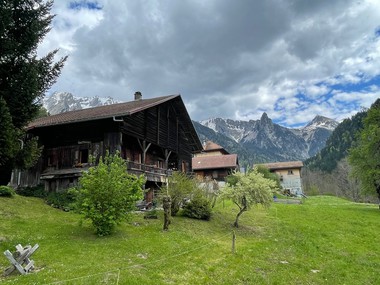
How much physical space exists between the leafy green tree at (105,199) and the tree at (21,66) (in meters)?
3.48

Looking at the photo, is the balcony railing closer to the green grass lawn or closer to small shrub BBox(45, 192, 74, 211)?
small shrub BBox(45, 192, 74, 211)

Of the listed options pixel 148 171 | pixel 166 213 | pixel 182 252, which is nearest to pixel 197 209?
pixel 166 213

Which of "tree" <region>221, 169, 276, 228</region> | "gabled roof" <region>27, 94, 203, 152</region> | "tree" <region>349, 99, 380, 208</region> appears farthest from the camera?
"tree" <region>349, 99, 380, 208</region>

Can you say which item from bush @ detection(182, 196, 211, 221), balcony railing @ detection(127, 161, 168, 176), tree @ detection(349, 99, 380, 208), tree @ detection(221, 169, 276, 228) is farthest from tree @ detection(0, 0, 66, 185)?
tree @ detection(349, 99, 380, 208)

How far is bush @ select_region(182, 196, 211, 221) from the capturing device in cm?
2273

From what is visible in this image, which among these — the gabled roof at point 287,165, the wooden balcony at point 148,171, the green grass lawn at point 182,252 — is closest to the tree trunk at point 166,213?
the green grass lawn at point 182,252

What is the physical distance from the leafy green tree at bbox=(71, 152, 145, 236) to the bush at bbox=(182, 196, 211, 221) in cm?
761

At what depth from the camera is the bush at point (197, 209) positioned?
74.6 ft

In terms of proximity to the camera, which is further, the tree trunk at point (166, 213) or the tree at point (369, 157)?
the tree at point (369, 157)

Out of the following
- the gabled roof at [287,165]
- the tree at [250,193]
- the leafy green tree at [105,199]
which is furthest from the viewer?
the gabled roof at [287,165]

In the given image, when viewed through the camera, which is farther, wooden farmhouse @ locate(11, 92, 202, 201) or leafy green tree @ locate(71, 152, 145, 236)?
wooden farmhouse @ locate(11, 92, 202, 201)

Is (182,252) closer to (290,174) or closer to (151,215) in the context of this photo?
(151,215)

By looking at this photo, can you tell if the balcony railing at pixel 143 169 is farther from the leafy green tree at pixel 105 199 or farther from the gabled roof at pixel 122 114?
the leafy green tree at pixel 105 199

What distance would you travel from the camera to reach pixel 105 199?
1545 cm
